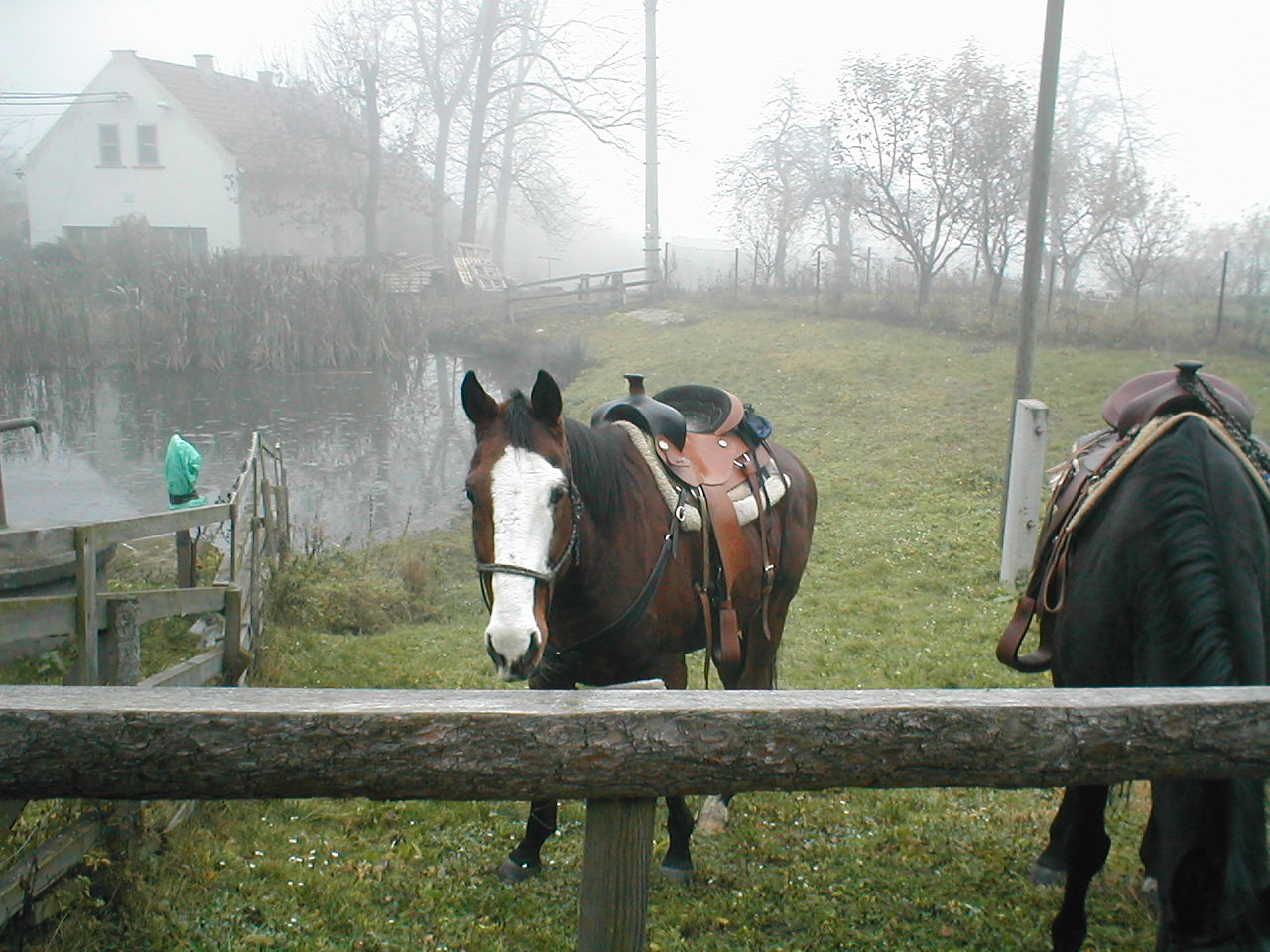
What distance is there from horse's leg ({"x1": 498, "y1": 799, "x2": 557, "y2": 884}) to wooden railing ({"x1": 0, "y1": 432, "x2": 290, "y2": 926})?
1.29 metres

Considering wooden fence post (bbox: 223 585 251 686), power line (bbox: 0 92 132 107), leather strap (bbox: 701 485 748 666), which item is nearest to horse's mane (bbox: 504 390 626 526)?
leather strap (bbox: 701 485 748 666)

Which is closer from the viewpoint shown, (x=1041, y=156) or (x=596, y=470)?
(x=596, y=470)

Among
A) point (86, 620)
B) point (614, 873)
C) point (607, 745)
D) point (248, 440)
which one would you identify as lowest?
point (248, 440)

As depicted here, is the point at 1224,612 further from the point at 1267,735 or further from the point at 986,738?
the point at 986,738

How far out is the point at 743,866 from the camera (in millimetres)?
3555

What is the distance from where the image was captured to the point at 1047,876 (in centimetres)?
335

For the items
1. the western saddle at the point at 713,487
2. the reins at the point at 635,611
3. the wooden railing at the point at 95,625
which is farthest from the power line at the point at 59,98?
the reins at the point at 635,611

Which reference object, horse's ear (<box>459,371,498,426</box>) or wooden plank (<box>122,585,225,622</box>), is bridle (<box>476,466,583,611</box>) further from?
wooden plank (<box>122,585,225,622</box>)

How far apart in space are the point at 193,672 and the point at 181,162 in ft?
103

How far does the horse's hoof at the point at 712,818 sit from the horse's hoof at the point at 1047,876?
1.18 metres

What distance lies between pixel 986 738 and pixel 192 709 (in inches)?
49.5

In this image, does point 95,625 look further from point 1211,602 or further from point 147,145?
point 147,145

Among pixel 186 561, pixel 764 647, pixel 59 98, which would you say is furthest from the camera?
pixel 59 98

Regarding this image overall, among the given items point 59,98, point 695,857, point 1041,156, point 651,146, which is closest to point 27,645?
point 695,857
